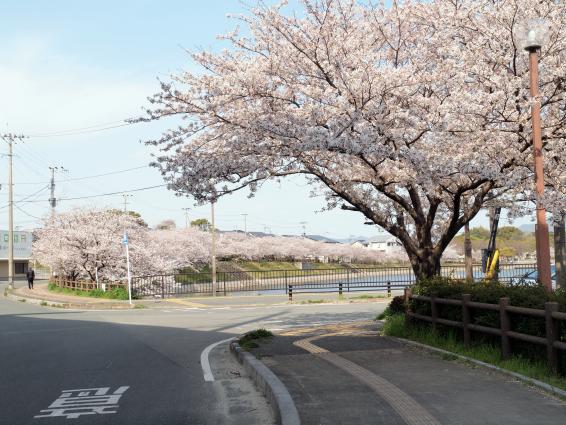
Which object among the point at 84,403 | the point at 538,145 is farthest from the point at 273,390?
the point at 538,145

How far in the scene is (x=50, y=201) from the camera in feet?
178

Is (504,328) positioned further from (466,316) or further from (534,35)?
(534,35)

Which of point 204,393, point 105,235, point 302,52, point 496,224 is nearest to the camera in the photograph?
point 204,393

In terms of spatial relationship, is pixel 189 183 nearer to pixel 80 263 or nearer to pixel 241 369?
pixel 241 369

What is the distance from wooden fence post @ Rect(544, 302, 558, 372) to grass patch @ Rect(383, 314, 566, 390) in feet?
0.43

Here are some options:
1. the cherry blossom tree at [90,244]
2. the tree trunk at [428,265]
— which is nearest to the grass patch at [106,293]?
the cherry blossom tree at [90,244]

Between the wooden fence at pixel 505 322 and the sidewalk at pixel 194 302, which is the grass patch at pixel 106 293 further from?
the wooden fence at pixel 505 322

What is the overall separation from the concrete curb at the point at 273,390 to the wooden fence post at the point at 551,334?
3.25 metres

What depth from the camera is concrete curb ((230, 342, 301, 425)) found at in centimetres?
583

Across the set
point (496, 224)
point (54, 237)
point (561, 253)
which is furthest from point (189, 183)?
point (54, 237)

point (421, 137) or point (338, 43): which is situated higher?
point (338, 43)

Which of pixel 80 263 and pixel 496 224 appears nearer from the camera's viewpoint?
pixel 496 224

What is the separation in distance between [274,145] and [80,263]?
2884 centimetres

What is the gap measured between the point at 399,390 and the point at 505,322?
224 cm
